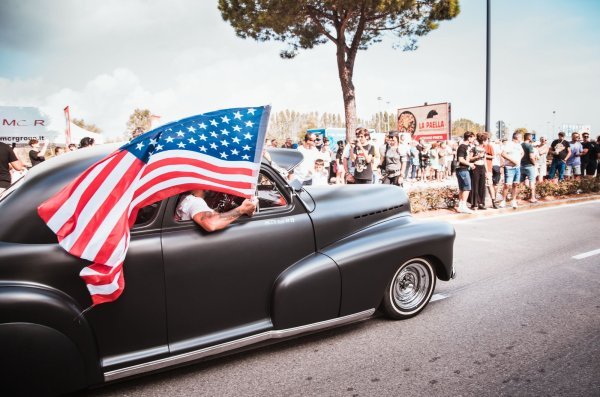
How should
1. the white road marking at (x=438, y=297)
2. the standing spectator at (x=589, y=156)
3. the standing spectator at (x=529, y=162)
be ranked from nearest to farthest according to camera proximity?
the white road marking at (x=438, y=297) → the standing spectator at (x=529, y=162) → the standing spectator at (x=589, y=156)

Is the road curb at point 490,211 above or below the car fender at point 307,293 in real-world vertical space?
below

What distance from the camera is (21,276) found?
7.35 feet

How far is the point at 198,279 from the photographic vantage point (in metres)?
2.69

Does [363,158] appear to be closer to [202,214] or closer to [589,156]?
[202,214]

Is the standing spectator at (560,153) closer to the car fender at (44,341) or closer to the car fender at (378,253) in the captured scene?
the car fender at (378,253)

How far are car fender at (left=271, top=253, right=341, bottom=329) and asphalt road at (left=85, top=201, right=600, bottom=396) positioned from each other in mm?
345

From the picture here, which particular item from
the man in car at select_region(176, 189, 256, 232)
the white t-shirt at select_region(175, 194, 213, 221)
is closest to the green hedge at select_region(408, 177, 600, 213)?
the man in car at select_region(176, 189, 256, 232)

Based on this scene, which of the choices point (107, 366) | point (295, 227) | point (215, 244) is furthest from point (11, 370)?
point (295, 227)

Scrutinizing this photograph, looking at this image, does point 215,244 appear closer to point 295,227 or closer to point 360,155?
point 295,227

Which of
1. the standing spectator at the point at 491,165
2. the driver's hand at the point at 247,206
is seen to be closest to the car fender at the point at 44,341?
the driver's hand at the point at 247,206

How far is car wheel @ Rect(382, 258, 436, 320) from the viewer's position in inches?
144

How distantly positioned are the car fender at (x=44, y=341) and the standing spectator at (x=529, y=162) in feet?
37.6

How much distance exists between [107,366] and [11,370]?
1.60 ft

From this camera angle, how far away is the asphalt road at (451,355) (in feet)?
8.89
